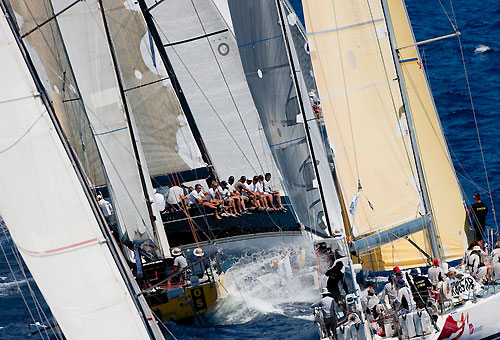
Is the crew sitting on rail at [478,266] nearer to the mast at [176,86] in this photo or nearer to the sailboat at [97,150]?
the sailboat at [97,150]

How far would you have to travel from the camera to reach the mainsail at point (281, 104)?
19.2m

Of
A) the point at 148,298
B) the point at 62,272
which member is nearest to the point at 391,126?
the point at 148,298

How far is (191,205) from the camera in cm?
2312

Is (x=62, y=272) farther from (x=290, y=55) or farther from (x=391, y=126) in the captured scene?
(x=391, y=126)

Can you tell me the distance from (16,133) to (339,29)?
33.8ft

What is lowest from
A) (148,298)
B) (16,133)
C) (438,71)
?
(148,298)

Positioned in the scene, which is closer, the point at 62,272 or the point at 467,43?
the point at 62,272

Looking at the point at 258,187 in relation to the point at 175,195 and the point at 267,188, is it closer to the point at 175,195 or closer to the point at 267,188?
the point at 267,188

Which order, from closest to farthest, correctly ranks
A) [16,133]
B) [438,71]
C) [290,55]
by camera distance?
[16,133]
[290,55]
[438,71]

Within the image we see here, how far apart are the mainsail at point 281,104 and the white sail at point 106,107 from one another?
292 cm

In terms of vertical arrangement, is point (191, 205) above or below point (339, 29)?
below

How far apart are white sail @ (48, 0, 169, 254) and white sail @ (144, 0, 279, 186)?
4795 mm

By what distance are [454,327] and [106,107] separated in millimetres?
8656

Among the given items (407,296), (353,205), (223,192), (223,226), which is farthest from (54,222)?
(223,192)
